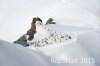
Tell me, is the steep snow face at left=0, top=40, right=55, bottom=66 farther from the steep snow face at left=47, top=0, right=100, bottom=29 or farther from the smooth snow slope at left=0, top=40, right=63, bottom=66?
the steep snow face at left=47, top=0, right=100, bottom=29

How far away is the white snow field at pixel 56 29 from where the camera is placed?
3.86ft

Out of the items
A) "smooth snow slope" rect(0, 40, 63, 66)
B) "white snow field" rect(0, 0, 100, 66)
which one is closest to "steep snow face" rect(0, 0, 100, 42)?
"white snow field" rect(0, 0, 100, 66)

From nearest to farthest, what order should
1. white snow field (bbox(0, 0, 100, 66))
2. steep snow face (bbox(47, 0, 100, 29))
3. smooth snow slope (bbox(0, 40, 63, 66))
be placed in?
smooth snow slope (bbox(0, 40, 63, 66)) → white snow field (bbox(0, 0, 100, 66)) → steep snow face (bbox(47, 0, 100, 29))

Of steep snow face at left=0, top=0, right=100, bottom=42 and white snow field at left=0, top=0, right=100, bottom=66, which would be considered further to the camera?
steep snow face at left=0, top=0, right=100, bottom=42

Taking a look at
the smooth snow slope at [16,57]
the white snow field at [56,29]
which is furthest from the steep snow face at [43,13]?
the smooth snow slope at [16,57]

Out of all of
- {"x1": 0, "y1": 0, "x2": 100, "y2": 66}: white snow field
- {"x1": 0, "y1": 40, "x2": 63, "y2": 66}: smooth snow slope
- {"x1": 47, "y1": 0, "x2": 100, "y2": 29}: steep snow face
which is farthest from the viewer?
{"x1": 47, "y1": 0, "x2": 100, "y2": 29}: steep snow face

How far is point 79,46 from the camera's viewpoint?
62.1 inches

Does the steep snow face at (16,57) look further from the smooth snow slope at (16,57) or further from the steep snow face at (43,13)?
the steep snow face at (43,13)

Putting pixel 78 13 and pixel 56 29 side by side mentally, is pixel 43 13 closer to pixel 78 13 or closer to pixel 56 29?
pixel 78 13

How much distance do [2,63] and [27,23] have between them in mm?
1834

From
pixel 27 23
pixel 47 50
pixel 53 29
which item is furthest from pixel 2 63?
pixel 27 23

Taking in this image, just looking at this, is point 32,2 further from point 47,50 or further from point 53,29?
point 47,50

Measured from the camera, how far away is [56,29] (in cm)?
188

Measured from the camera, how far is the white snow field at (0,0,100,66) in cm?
118
